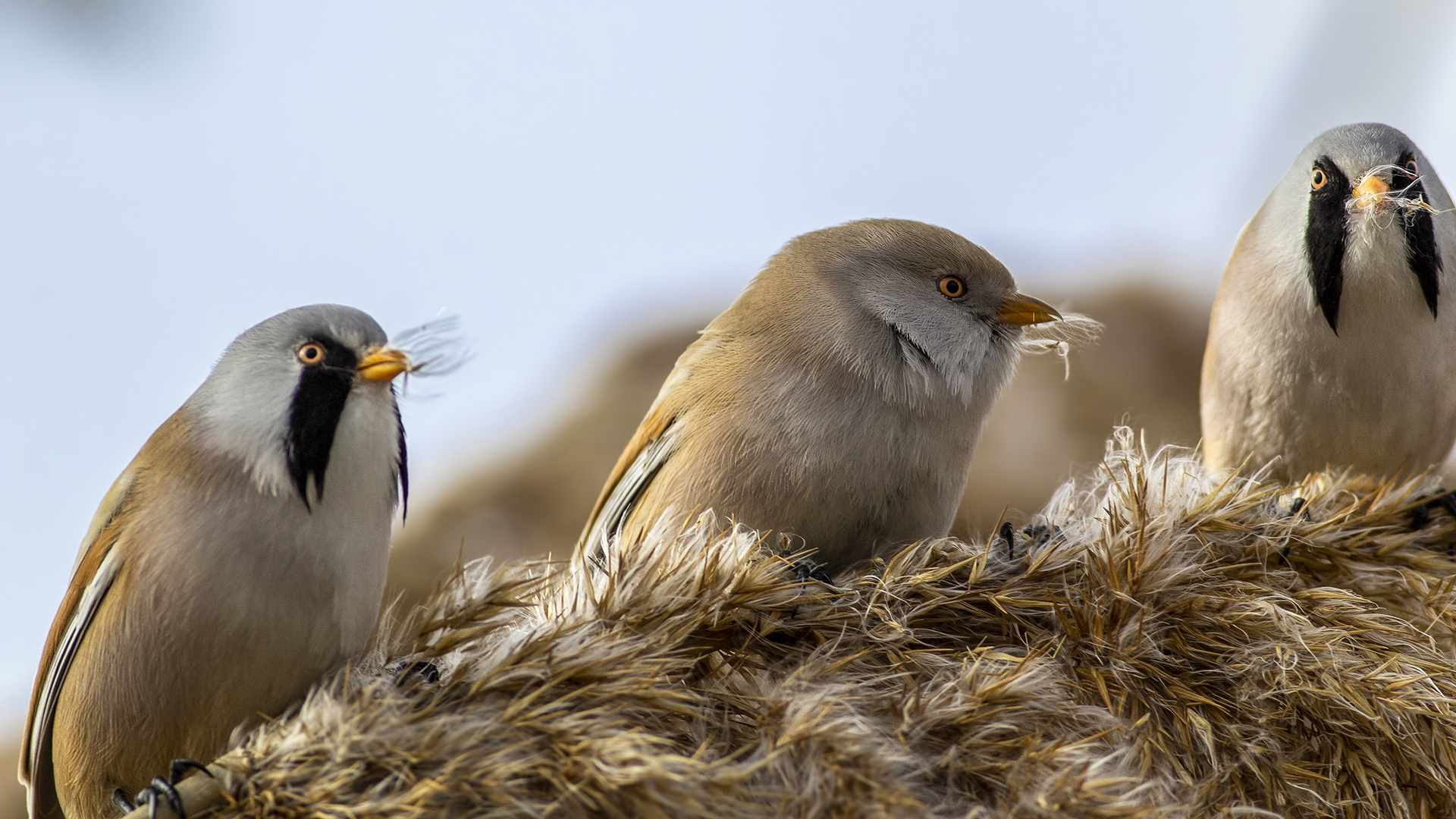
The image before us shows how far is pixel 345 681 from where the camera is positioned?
672 millimetres

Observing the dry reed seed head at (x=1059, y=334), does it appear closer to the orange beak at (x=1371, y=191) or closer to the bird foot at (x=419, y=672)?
the orange beak at (x=1371, y=191)

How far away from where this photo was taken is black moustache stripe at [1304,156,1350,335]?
941 mm

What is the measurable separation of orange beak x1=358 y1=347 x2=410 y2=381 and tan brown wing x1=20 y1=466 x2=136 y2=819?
237mm

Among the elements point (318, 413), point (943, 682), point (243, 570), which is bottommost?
point (943, 682)

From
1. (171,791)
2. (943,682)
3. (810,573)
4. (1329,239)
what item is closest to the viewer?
(171,791)

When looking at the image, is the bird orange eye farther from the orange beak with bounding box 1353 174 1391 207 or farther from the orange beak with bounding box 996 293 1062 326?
the orange beak with bounding box 1353 174 1391 207

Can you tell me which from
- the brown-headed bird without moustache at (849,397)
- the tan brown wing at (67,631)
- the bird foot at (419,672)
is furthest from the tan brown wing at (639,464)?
the tan brown wing at (67,631)

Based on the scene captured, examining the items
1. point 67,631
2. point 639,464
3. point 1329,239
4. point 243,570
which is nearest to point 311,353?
point 243,570

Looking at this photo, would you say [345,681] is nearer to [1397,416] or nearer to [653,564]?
[653,564]

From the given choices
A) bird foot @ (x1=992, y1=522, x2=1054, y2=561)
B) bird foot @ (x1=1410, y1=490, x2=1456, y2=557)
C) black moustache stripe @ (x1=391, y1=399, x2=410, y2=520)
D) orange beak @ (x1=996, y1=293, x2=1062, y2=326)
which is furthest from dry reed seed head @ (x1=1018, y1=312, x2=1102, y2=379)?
black moustache stripe @ (x1=391, y1=399, x2=410, y2=520)

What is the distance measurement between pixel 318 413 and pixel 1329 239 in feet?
2.98

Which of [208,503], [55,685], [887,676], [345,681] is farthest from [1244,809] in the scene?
[55,685]

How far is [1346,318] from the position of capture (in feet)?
3.13

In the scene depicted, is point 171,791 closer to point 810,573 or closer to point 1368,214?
point 810,573
